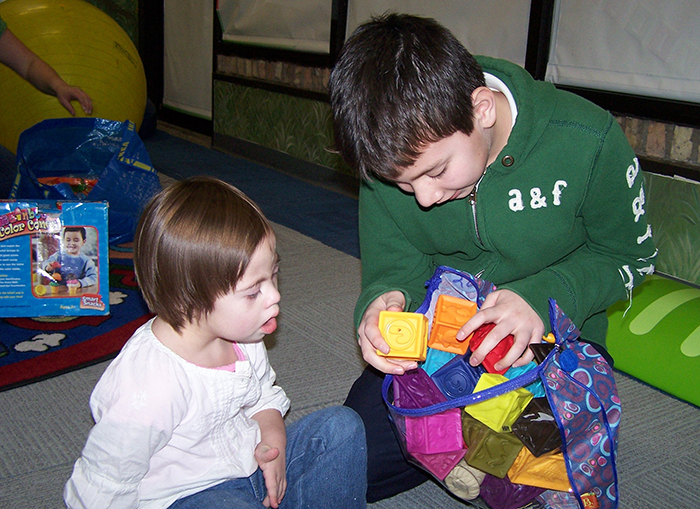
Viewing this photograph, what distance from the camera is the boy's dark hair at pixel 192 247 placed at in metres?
0.83

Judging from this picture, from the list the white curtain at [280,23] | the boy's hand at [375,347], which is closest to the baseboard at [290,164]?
the white curtain at [280,23]

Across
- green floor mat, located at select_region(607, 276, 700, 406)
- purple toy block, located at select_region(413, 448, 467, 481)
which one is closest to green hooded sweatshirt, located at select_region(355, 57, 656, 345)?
purple toy block, located at select_region(413, 448, 467, 481)

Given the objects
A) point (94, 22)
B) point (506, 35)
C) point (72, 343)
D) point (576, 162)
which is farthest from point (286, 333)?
point (94, 22)

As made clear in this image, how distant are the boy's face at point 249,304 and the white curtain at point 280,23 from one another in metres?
2.66

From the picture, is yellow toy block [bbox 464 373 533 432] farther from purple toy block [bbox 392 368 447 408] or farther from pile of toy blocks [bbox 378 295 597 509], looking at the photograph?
purple toy block [bbox 392 368 447 408]

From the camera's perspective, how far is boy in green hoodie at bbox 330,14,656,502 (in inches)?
34.1

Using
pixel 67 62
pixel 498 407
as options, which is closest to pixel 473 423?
pixel 498 407

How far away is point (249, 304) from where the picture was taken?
865 mm

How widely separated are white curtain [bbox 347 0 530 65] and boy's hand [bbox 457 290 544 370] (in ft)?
5.53

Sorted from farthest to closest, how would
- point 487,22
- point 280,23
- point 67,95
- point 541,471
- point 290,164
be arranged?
point 290,164 → point 280,23 → point 487,22 → point 67,95 → point 541,471

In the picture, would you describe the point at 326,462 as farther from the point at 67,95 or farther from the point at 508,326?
the point at 67,95

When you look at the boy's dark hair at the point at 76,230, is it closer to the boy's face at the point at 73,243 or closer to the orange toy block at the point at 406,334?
the boy's face at the point at 73,243

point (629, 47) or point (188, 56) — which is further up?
point (629, 47)

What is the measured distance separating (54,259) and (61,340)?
0.71 ft
